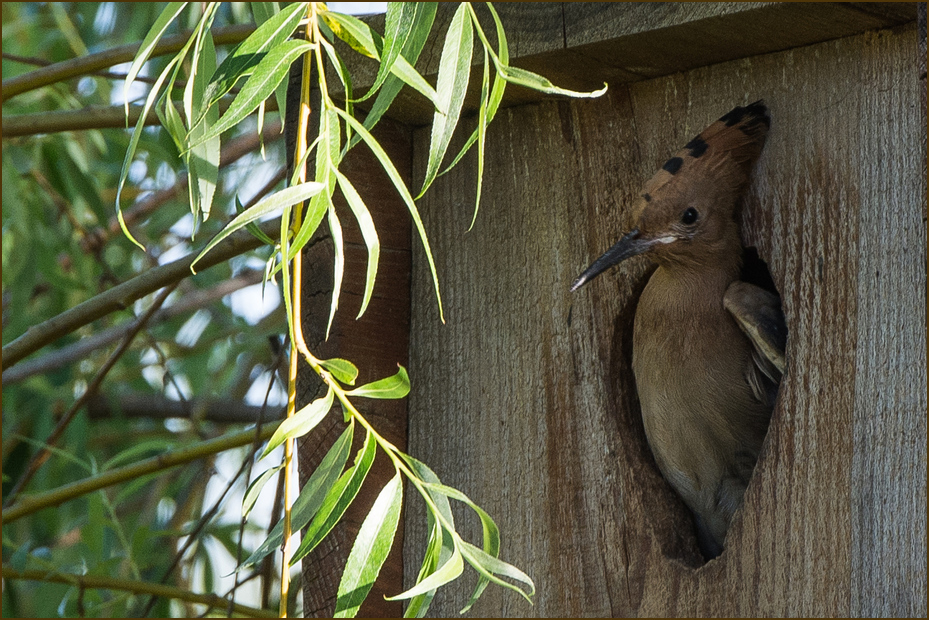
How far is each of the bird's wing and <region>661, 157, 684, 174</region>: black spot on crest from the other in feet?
0.75

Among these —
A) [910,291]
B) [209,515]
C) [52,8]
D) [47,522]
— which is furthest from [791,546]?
[52,8]

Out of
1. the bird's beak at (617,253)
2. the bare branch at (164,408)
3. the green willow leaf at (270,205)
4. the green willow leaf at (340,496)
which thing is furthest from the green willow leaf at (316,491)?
the bare branch at (164,408)

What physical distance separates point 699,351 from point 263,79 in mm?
1071

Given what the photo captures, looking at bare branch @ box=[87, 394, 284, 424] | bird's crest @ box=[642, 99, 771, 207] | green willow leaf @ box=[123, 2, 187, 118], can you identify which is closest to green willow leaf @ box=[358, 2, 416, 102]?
green willow leaf @ box=[123, 2, 187, 118]

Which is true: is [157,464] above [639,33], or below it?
below

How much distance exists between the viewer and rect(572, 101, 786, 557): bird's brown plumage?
6.26 feet

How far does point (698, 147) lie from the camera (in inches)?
73.3

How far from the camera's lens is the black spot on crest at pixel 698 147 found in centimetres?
185

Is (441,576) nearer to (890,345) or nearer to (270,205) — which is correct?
(270,205)

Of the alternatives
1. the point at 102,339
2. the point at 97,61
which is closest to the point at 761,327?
the point at 97,61

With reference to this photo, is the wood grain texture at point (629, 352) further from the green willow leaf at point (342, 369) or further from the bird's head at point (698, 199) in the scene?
the green willow leaf at point (342, 369)

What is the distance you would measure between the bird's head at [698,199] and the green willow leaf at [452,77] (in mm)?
728

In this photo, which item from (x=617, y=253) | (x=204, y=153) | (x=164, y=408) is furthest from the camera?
(x=164, y=408)

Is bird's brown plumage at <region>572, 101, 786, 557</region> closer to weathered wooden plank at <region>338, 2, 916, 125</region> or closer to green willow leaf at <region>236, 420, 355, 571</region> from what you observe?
weathered wooden plank at <region>338, 2, 916, 125</region>
